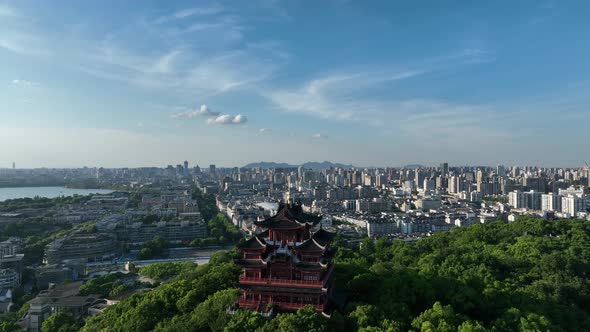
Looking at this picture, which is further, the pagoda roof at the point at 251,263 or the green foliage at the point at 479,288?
the pagoda roof at the point at 251,263

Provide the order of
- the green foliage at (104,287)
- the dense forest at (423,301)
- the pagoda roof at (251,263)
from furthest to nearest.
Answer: the green foliage at (104,287), the pagoda roof at (251,263), the dense forest at (423,301)

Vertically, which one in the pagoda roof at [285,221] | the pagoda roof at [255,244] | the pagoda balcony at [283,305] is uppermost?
the pagoda roof at [285,221]

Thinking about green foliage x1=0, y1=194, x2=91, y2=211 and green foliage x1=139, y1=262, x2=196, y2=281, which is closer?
green foliage x1=139, y1=262, x2=196, y2=281

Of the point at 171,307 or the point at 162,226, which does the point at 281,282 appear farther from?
the point at 162,226

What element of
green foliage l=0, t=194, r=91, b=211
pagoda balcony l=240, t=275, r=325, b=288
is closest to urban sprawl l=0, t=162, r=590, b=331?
green foliage l=0, t=194, r=91, b=211

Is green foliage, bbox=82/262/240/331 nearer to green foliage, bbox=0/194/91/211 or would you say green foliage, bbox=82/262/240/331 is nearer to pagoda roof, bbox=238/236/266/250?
pagoda roof, bbox=238/236/266/250

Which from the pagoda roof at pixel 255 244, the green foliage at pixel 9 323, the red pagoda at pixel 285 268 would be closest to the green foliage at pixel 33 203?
the green foliage at pixel 9 323

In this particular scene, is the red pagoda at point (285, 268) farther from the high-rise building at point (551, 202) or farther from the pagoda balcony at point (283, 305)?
the high-rise building at point (551, 202)

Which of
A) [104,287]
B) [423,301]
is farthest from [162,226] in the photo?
[423,301]

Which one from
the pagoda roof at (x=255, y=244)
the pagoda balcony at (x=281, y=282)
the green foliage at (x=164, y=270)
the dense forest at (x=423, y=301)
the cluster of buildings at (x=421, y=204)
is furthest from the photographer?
the cluster of buildings at (x=421, y=204)
